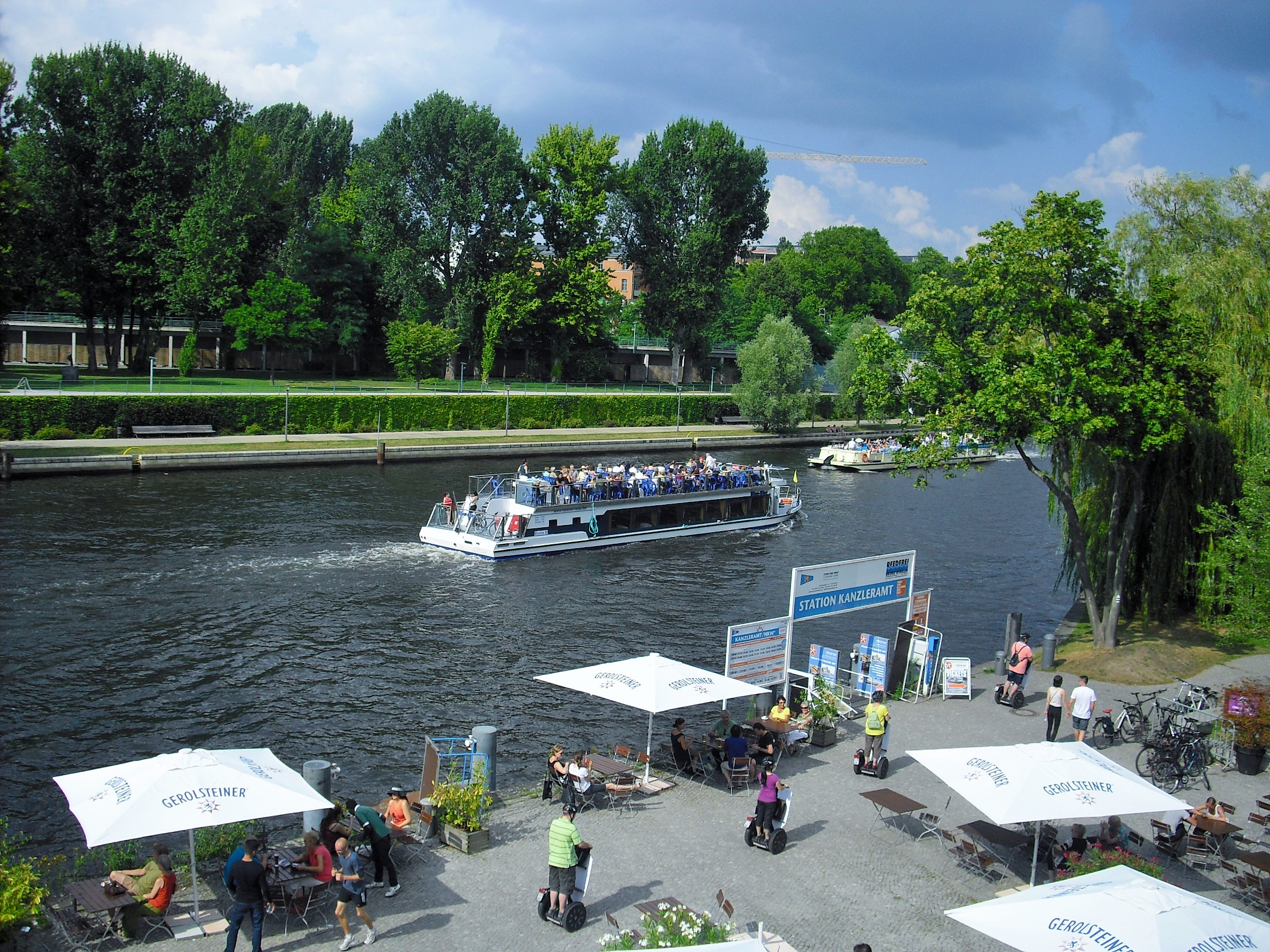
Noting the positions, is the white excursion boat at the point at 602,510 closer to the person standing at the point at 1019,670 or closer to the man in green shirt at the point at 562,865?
the person standing at the point at 1019,670

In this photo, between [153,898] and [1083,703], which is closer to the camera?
[153,898]

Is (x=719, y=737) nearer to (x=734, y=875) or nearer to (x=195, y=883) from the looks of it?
(x=734, y=875)

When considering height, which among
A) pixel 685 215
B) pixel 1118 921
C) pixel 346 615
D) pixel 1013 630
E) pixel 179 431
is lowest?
pixel 346 615

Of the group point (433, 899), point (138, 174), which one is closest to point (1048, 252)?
point (433, 899)

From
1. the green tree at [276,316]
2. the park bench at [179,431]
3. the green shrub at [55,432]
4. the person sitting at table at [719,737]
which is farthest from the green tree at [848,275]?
the person sitting at table at [719,737]

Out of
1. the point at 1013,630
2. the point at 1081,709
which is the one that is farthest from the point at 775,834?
the point at 1013,630

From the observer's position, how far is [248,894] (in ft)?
41.2

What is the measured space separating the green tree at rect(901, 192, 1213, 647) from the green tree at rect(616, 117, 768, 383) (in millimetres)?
80698

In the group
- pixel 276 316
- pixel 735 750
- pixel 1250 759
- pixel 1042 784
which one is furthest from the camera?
pixel 276 316

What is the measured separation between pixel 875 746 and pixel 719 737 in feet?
9.67

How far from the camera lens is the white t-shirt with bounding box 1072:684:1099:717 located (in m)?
21.5

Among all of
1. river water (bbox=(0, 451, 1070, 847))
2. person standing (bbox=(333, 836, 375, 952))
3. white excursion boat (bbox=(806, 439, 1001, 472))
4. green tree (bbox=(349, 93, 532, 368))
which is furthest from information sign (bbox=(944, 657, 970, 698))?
green tree (bbox=(349, 93, 532, 368))

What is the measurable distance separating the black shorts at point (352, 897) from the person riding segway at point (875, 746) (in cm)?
977

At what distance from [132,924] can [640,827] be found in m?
7.55
